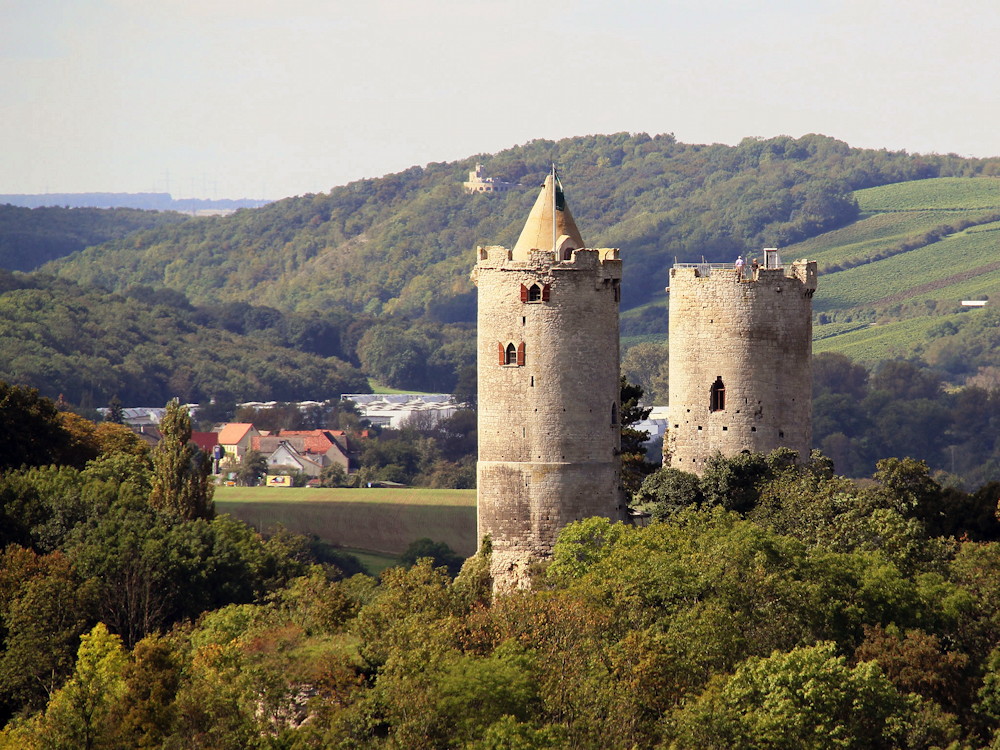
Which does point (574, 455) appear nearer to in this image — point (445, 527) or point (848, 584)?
point (848, 584)

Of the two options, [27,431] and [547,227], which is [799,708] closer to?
[547,227]

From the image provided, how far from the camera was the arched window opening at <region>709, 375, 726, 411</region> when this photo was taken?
54.5 metres

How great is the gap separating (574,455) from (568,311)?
3.54 meters

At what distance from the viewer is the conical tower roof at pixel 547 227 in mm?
50656

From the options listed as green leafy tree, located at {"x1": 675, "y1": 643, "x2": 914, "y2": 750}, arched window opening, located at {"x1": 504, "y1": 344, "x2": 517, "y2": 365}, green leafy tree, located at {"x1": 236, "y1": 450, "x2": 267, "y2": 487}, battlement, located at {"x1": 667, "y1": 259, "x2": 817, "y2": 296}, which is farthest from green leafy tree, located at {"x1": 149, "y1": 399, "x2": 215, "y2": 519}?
green leafy tree, located at {"x1": 236, "y1": 450, "x2": 267, "y2": 487}

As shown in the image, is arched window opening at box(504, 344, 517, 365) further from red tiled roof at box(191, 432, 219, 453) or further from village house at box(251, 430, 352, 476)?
red tiled roof at box(191, 432, 219, 453)

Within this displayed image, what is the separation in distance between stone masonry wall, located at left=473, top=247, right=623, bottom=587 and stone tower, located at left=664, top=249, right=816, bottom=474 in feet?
15.1

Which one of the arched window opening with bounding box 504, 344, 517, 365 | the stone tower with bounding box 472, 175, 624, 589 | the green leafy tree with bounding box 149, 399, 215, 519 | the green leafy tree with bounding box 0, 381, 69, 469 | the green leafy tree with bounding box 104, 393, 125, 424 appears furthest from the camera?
the green leafy tree with bounding box 104, 393, 125, 424

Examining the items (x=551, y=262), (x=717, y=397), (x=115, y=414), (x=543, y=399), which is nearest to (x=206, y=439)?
(x=115, y=414)

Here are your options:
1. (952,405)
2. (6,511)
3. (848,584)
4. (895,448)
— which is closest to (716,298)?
(848,584)

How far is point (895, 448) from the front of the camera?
173 m

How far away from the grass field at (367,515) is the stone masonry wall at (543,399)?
56.7 m

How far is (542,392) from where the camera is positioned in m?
49.9

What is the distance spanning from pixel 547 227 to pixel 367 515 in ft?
225
